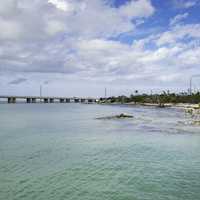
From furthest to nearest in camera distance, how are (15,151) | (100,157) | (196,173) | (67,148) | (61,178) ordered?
1. (67,148)
2. (15,151)
3. (100,157)
4. (196,173)
5. (61,178)

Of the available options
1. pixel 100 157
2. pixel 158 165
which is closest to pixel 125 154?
pixel 100 157

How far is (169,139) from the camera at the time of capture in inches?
1521

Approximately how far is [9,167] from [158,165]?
1205 centimetres

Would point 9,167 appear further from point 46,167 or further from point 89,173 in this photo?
point 89,173

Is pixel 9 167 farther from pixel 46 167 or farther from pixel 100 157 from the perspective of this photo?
pixel 100 157

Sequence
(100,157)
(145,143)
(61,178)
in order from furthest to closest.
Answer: (145,143) < (100,157) < (61,178)

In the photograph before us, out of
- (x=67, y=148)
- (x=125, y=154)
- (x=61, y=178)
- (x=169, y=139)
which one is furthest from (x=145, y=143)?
(x=61, y=178)

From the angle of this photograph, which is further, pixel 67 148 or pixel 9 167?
pixel 67 148

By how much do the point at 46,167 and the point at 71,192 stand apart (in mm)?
6070

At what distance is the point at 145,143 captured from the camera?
3531 centimetres

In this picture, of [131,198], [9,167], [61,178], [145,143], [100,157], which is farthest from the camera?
[145,143]

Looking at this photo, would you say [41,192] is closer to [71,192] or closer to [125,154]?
[71,192]

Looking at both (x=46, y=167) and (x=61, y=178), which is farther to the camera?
(x=46, y=167)

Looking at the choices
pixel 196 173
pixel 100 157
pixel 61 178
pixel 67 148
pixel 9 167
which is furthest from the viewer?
pixel 67 148
